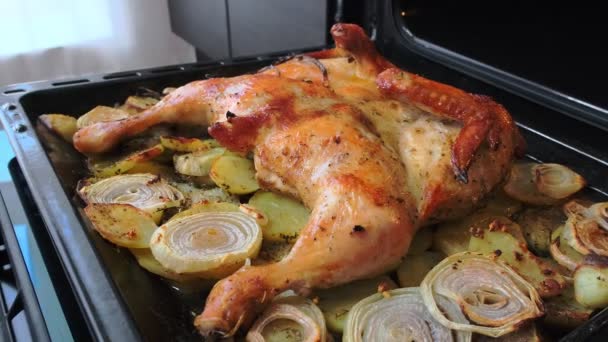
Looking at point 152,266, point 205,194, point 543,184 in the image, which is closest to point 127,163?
point 205,194

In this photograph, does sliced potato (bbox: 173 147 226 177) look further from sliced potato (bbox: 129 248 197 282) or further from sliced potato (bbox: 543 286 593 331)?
sliced potato (bbox: 543 286 593 331)

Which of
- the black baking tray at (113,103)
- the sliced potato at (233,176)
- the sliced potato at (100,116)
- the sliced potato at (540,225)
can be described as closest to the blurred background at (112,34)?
the black baking tray at (113,103)

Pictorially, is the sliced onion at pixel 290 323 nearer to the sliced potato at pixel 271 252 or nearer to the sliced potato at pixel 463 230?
the sliced potato at pixel 271 252

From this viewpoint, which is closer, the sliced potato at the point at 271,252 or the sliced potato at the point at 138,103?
the sliced potato at the point at 271,252

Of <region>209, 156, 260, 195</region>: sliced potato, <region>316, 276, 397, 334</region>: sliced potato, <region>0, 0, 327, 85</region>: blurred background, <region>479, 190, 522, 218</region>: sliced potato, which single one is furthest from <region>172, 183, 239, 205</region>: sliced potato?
<region>0, 0, 327, 85</region>: blurred background

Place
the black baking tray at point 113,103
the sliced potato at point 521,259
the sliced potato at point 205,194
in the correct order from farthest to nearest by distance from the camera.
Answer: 1. the sliced potato at point 205,194
2. the sliced potato at point 521,259
3. the black baking tray at point 113,103

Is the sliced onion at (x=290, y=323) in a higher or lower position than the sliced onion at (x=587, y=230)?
lower

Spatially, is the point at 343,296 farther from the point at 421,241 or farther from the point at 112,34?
the point at 112,34
